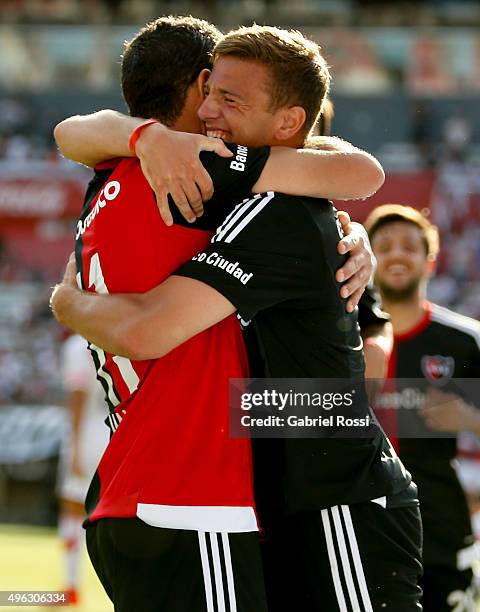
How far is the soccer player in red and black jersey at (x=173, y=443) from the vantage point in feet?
8.55

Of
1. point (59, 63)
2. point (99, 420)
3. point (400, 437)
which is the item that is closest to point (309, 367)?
point (400, 437)

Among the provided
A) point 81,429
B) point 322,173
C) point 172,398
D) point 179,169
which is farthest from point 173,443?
point 81,429

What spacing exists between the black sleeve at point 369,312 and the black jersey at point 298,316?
341 mm

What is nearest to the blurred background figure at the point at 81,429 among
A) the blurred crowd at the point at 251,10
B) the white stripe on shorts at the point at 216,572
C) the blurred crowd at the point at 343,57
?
the white stripe on shorts at the point at 216,572

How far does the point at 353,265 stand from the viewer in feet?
9.25

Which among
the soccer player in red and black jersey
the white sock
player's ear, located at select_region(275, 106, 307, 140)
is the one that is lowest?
the soccer player in red and black jersey

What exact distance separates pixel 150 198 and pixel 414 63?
75.2 feet

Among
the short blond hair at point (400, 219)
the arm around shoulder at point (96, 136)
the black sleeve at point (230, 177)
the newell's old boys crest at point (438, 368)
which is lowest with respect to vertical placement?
the black sleeve at point (230, 177)

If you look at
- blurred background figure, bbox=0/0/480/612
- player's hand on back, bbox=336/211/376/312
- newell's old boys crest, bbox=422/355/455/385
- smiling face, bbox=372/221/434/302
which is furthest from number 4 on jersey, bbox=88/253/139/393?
blurred background figure, bbox=0/0/480/612

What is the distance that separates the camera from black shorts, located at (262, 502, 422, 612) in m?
2.80

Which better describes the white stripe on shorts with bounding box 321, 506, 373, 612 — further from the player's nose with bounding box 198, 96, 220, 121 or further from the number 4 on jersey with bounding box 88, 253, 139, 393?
the player's nose with bounding box 198, 96, 220, 121

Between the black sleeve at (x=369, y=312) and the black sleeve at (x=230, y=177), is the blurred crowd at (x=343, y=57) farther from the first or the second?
the black sleeve at (x=230, y=177)

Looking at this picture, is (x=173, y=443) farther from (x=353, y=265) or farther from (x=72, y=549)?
(x=72, y=549)

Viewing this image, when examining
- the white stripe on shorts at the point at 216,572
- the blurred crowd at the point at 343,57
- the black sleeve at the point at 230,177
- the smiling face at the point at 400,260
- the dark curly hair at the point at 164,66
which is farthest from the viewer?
the blurred crowd at the point at 343,57
